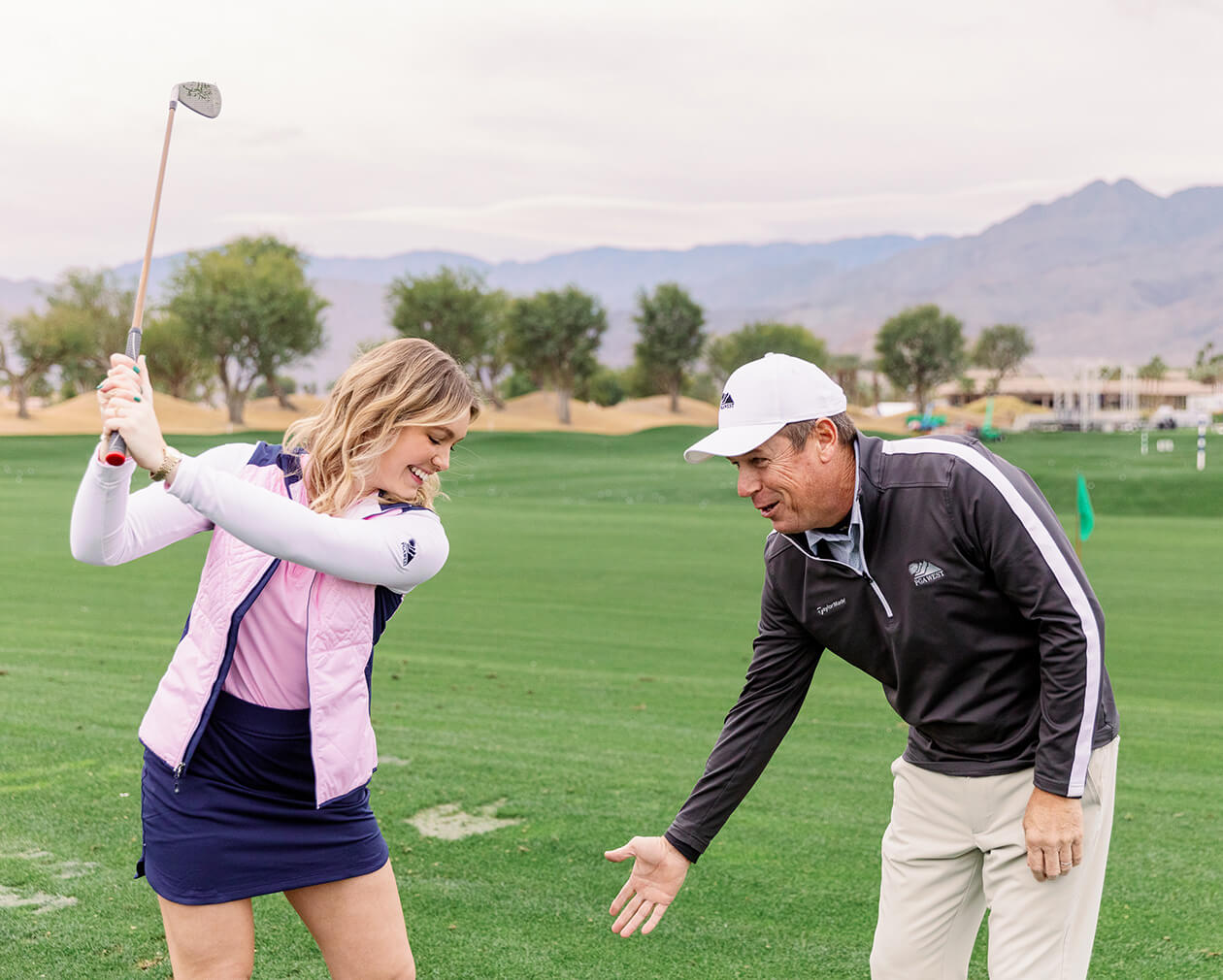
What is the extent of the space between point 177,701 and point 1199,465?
36.8 m

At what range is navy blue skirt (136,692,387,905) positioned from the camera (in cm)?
278

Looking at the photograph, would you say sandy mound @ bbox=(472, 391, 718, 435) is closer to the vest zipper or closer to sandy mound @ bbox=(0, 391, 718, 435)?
sandy mound @ bbox=(0, 391, 718, 435)

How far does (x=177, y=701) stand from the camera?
2766 millimetres

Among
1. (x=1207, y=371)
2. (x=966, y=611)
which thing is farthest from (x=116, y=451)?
(x=1207, y=371)

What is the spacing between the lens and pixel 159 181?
9.85 ft

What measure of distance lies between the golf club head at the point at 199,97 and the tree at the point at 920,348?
117572mm

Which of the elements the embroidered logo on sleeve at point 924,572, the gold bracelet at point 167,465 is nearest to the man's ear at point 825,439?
the embroidered logo on sleeve at point 924,572

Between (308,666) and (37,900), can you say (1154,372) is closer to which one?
(37,900)

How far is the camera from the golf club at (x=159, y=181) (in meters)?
2.50

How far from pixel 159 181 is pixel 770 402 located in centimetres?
154

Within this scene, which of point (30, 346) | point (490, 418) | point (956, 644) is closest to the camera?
point (956, 644)

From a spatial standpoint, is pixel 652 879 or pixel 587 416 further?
pixel 587 416

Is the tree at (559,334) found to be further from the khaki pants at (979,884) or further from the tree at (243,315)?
the khaki pants at (979,884)

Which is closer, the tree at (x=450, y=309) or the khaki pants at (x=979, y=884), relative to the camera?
the khaki pants at (x=979, y=884)
